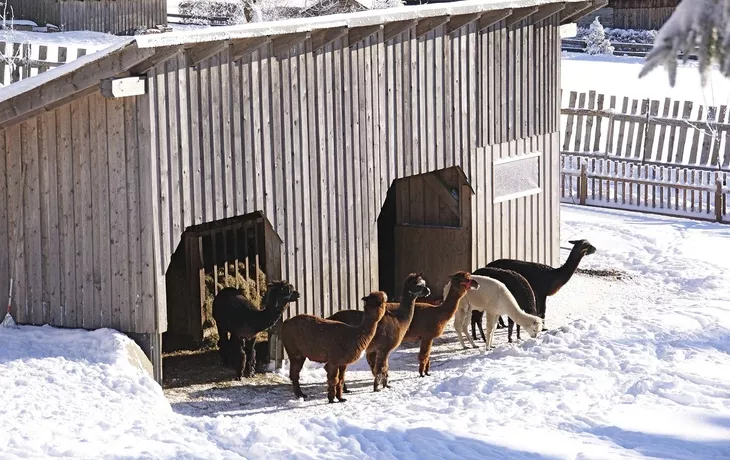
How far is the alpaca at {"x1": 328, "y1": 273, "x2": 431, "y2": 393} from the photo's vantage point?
1371cm

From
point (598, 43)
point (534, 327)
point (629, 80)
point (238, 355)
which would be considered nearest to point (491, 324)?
point (534, 327)

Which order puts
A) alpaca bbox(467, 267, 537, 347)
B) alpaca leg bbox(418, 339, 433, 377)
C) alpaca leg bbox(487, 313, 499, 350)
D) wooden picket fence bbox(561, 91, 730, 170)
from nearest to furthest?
alpaca leg bbox(418, 339, 433, 377) → alpaca leg bbox(487, 313, 499, 350) → alpaca bbox(467, 267, 537, 347) → wooden picket fence bbox(561, 91, 730, 170)

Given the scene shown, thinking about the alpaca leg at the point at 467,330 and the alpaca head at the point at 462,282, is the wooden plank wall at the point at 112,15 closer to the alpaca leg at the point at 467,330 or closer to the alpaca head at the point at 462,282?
the alpaca leg at the point at 467,330

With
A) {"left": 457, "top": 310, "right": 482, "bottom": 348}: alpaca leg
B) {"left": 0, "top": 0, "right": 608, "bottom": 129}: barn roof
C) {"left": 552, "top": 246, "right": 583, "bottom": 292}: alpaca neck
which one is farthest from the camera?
{"left": 552, "top": 246, "right": 583, "bottom": 292}: alpaca neck

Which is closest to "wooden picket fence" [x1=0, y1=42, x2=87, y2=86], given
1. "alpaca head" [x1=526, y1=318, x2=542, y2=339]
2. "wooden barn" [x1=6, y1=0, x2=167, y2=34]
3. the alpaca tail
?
the alpaca tail

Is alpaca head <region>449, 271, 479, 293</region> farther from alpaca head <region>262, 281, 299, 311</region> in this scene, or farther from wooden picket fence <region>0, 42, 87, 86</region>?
wooden picket fence <region>0, 42, 87, 86</region>

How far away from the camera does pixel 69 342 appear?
13.0m

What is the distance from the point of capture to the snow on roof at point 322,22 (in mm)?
12227

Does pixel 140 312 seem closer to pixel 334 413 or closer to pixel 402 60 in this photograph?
pixel 334 413

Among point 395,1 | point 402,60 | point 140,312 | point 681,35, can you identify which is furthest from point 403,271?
point 395,1

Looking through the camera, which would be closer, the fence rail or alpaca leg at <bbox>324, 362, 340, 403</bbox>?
alpaca leg at <bbox>324, 362, 340, 403</bbox>

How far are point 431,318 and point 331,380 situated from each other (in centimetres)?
171

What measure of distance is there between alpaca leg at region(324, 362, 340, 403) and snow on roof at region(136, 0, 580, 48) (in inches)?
137

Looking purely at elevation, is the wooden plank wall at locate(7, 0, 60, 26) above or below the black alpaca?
above
